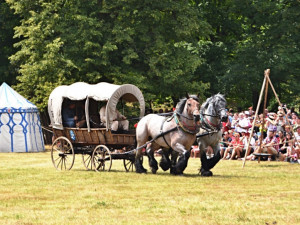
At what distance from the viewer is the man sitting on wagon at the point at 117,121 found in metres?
19.4

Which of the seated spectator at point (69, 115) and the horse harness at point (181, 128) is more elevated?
the seated spectator at point (69, 115)

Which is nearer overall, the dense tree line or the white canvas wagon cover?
the white canvas wagon cover

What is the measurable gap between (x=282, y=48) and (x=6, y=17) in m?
16.2

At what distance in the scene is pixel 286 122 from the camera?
24.4 m

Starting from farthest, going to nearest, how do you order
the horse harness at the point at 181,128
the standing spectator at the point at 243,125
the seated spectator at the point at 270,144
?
the standing spectator at the point at 243,125 < the seated spectator at the point at 270,144 < the horse harness at the point at 181,128

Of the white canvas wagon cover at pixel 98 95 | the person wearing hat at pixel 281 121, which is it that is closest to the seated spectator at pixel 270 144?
the person wearing hat at pixel 281 121

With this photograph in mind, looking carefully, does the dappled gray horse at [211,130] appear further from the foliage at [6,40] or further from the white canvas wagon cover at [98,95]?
the foliage at [6,40]

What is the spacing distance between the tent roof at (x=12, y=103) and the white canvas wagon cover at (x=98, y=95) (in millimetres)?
12977

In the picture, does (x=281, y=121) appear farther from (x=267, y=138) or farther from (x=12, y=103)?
(x=12, y=103)

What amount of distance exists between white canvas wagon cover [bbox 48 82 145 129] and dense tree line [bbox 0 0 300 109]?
13.4m

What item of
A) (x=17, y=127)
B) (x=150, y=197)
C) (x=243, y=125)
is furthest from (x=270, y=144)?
(x=17, y=127)

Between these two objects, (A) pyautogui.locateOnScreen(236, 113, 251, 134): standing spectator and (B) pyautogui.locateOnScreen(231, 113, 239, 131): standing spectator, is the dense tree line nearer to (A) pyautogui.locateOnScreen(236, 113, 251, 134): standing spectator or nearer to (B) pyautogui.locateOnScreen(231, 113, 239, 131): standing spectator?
(B) pyautogui.locateOnScreen(231, 113, 239, 131): standing spectator

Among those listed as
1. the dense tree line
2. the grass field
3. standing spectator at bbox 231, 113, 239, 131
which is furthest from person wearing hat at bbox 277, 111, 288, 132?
the dense tree line

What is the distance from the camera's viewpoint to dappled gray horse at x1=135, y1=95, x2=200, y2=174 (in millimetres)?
17625
